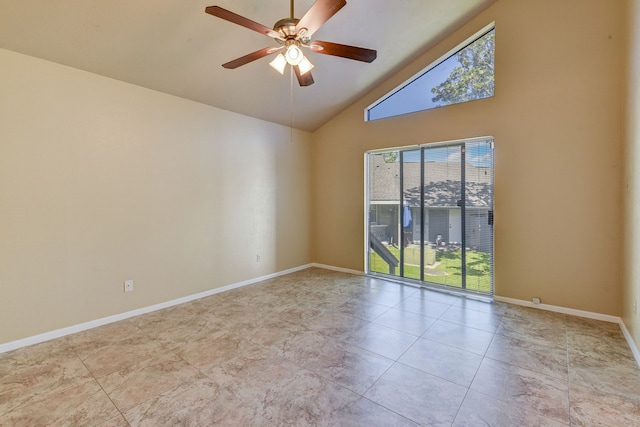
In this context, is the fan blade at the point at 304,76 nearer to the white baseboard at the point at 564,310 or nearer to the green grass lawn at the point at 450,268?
the green grass lawn at the point at 450,268

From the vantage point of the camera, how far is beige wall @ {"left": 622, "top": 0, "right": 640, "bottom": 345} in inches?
92.4

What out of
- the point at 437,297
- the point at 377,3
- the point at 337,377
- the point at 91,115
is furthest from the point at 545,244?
the point at 91,115

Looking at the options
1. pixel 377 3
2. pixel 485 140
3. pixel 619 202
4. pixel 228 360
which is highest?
pixel 377 3

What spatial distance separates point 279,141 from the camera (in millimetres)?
4938

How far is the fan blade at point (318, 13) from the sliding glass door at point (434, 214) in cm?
283

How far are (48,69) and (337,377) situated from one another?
3817 mm

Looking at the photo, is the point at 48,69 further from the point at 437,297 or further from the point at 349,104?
the point at 437,297

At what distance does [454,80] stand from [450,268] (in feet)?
8.83

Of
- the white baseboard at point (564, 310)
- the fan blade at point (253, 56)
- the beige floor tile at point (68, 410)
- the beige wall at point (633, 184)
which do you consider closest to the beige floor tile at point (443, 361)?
the beige wall at point (633, 184)

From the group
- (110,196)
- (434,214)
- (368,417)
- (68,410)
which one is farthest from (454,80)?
(68,410)

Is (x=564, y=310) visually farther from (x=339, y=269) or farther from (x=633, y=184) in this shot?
(x=339, y=269)

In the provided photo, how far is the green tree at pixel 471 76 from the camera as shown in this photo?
3.68 meters

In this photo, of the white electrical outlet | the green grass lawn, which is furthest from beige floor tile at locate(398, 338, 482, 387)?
the white electrical outlet

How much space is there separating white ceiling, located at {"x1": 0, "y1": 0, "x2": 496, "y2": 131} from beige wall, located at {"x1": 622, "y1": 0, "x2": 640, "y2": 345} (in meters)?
1.67
